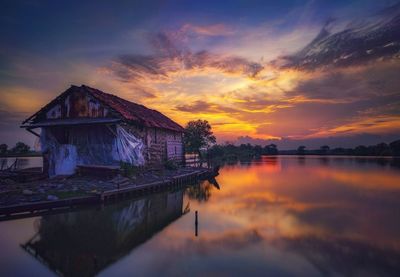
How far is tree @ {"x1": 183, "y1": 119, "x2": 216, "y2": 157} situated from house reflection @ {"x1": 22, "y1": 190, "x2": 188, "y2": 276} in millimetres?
41287

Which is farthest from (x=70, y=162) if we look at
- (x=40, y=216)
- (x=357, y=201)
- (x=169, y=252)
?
(x=357, y=201)

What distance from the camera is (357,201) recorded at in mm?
22750

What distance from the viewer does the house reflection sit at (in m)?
9.27

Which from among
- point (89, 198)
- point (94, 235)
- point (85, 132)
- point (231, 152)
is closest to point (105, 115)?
point (85, 132)

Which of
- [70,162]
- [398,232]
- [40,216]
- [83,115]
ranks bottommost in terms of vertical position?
[398,232]

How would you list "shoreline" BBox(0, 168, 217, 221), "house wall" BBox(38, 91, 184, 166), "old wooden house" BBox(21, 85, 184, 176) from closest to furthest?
"shoreline" BBox(0, 168, 217, 221) → "old wooden house" BBox(21, 85, 184, 176) → "house wall" BBox(38, 91, 184, 166)

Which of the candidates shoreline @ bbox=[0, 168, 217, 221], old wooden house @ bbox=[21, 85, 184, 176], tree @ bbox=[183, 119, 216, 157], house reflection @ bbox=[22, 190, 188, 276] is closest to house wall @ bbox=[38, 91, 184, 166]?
old wooden house @ bbox=[21, 85, 184, 176]

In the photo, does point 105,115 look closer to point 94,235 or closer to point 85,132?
point 85,132

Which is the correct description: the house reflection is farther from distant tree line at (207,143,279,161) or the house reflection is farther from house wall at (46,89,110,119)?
distant tree line at (207,143,279,161)

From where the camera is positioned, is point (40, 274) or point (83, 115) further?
point (83, 115)

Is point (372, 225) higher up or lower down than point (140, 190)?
lower down

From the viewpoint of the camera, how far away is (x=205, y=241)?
12.3 m

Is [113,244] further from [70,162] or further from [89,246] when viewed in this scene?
[70,162]

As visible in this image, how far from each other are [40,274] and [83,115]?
16.0 m
